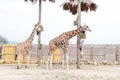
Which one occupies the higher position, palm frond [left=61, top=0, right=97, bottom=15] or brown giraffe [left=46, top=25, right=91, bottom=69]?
palm frond [left=61, top=0, right=97, bottom=15]

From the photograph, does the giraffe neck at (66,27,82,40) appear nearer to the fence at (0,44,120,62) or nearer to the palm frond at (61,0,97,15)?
the palm frond at (61,0,97,15)

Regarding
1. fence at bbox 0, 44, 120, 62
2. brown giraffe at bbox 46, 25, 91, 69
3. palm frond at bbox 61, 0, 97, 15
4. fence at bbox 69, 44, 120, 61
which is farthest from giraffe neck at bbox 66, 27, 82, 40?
fence at bbox 69, 44, 120, 61

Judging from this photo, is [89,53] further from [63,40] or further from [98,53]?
[63,40]

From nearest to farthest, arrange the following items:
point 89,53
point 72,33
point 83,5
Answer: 1. point 72,33
2. point 83,5
3. point 89,53

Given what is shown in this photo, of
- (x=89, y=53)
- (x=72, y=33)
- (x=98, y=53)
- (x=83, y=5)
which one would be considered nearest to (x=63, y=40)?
(x=72, y=33)

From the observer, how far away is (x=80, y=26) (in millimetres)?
30672

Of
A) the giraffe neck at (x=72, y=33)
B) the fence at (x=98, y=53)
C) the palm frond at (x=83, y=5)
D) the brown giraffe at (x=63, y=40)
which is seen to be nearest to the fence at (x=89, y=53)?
the fence at (x=98, y=53)

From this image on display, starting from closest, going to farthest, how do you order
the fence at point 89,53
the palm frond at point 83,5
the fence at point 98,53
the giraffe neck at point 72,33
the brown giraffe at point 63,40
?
1. the brown giraffe at point 63,40
2. the giraffe neck at point 72,33
3. the palm frond at point 83,5
4. the fence at point 89,53
5. the fence at point 98,53

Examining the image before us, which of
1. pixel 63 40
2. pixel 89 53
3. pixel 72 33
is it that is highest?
pixel 72 33

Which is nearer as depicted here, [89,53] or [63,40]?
[63,40]

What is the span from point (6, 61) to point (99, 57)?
8.88 m

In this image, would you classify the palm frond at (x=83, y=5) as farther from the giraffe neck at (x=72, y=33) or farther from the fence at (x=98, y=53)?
the fence at (x=98, y=53)

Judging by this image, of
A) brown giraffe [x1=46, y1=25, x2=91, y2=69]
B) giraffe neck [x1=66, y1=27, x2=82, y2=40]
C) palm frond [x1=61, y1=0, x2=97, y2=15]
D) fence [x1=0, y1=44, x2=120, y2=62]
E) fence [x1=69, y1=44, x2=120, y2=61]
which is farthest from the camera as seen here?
fence [x1=69, y1=44, x2=120, y2=61]

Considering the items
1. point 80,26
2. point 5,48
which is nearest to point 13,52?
point 5,48
